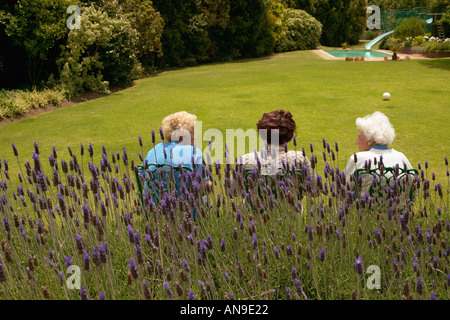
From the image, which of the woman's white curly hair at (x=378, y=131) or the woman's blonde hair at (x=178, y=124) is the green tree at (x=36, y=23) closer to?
the woman's blonde hair at (x=178, y=124)

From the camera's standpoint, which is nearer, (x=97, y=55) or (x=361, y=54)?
(x=97, y=55)

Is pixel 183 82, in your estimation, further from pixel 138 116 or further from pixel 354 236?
pixel 354 236

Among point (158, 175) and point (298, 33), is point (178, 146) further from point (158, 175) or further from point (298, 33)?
point (298, 33)

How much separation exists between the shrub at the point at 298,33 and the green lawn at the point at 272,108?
582 inches

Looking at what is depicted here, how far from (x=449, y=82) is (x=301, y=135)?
8947 mm

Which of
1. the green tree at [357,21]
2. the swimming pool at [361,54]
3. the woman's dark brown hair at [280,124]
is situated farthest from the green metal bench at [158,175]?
the green tree at [357,21]

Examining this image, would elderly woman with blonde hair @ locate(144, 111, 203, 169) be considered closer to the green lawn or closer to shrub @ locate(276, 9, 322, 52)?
the green lawn

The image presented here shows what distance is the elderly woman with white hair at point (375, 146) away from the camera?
13.5 ft

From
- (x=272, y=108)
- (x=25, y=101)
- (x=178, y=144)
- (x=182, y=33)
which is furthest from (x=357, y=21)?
(x=178, y=144)

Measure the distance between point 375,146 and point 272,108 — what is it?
829 centimetres

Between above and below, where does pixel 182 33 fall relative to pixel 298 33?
below

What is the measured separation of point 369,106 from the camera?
12.2 m

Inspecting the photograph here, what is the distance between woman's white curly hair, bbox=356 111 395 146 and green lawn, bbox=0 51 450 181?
9.01ft

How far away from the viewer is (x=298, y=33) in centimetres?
3484
